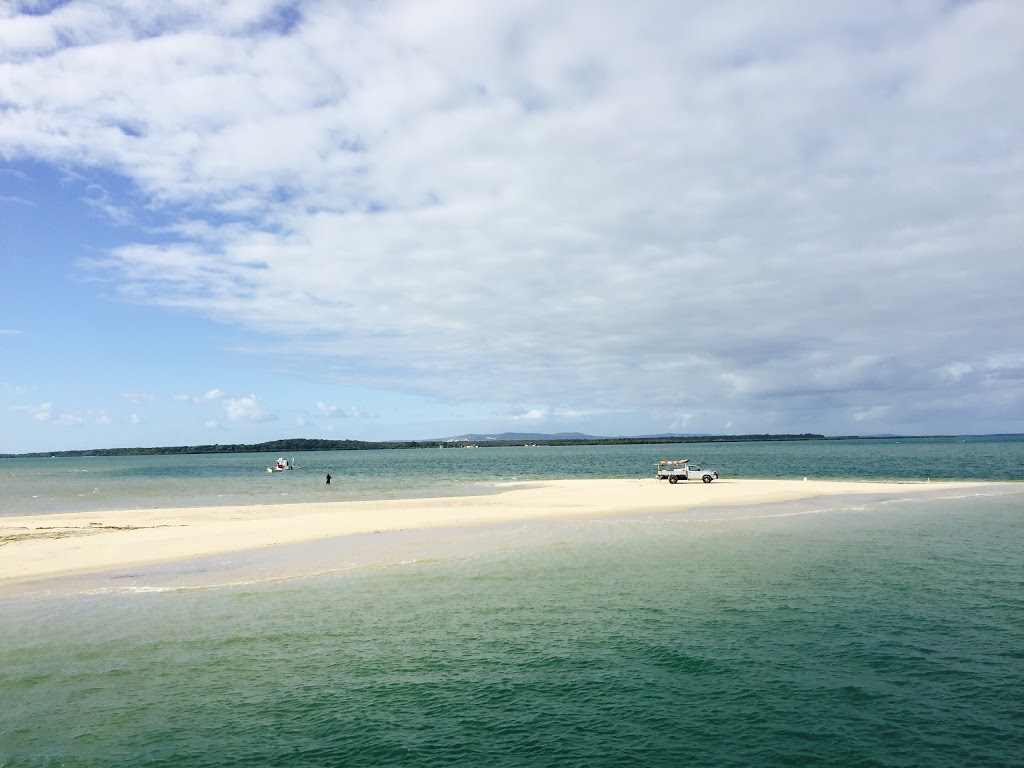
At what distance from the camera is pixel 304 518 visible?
42.7 meters

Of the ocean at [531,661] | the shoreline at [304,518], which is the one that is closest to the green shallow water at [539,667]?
the ocean at [531,661]

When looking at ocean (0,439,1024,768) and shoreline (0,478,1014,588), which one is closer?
ocean (0,439,1024,768)

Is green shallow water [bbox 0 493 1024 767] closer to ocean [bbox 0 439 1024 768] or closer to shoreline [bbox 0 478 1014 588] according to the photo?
ocean [bbox 0 439 1024 768]

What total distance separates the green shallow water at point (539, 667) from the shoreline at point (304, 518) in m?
8.25

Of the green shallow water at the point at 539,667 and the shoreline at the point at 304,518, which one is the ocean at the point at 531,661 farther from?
the shoreline at the point at 304,518

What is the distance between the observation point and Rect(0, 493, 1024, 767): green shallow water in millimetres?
11852

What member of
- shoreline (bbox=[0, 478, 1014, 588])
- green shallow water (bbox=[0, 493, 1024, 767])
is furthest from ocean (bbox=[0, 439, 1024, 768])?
shoreline (bbox=[0, 478, 1014, 588])

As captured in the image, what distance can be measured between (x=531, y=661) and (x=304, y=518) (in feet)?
99.1

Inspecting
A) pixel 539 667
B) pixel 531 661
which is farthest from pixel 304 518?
pixel 539 667

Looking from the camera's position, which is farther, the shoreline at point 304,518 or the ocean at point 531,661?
the shoreline at point 304,518

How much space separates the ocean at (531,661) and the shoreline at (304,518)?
4525mm

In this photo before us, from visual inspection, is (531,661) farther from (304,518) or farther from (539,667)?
(304,518)

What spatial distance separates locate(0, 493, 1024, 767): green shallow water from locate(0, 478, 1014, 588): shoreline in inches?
325

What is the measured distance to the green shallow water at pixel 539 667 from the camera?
11.9 metres
